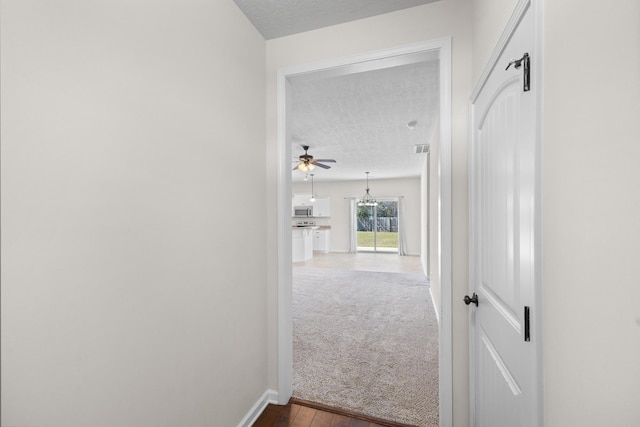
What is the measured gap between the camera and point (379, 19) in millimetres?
1845

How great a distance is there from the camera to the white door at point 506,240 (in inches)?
33.7

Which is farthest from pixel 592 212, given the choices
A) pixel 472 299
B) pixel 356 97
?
pixel 356 97

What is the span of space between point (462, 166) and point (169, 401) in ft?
6.40

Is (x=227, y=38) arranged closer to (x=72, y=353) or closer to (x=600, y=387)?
(x=72, y=353)

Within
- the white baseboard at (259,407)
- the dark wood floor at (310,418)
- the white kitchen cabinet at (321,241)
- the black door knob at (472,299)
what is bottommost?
the dark wood floor at (310,418)

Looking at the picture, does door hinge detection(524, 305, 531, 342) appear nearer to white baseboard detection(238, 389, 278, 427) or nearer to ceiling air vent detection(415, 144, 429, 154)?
white baseboard detection(238, 389, 278, 427)

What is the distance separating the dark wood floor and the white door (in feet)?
2.22

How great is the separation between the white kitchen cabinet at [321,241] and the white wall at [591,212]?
9459mm

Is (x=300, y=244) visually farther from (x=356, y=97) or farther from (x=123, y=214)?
(x=123, y=214)

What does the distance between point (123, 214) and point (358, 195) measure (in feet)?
30.6

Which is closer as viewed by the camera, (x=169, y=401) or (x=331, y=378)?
(x=169, y=401)

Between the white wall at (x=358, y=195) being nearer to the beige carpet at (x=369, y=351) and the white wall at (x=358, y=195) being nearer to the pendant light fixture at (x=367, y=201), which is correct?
the pendant light fixture at (x=367, y=201)

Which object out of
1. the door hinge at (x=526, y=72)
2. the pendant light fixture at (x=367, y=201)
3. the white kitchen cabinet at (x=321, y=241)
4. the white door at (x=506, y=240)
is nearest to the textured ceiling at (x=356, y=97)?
the white door at (x=506, y=240)

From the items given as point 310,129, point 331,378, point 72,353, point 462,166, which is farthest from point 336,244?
point 72,353
